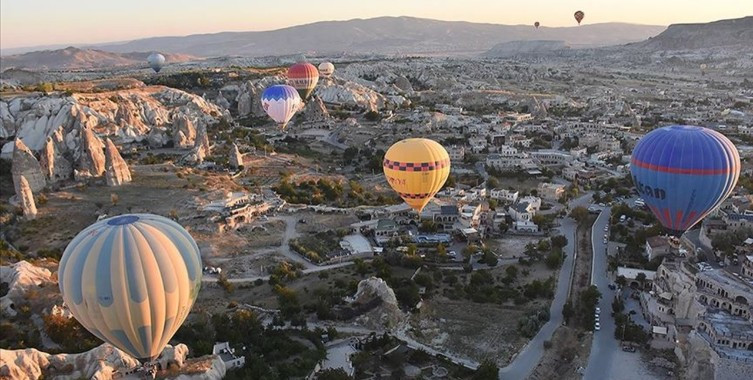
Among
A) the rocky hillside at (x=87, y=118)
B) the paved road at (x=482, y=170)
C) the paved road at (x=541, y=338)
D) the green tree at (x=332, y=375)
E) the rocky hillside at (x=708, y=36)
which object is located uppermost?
the rocky hillside at (x=708, y=36)

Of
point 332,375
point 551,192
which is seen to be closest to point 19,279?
point 332,375

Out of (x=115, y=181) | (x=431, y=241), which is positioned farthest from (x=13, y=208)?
(x=431, y=241)

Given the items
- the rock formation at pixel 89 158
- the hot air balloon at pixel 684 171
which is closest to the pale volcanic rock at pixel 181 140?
the rock formation at pixel 89 158

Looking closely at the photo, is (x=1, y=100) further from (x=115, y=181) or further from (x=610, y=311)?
(x=610, y=311)

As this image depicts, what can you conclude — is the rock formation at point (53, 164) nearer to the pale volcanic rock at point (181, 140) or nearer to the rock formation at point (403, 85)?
the pale volcanic rock at point (181, 140)

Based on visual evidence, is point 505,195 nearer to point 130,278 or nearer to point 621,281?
point 621,281

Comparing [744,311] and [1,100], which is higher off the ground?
[1,100]

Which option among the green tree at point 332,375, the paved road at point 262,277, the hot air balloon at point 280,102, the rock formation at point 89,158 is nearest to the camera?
the green tree at point 332,375
